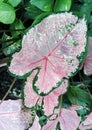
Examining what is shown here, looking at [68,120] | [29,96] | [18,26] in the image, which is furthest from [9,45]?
[68,120]

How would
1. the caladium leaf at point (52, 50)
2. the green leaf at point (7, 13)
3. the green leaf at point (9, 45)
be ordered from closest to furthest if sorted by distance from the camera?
the caladium leaf at point (52, 50)
the green leaf at point (7, 13)
the green leaf at point (9, 45)

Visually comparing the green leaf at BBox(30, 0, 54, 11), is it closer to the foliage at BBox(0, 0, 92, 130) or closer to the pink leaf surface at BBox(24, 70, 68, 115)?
the foliage at BBox(0, 0, 92, 130)

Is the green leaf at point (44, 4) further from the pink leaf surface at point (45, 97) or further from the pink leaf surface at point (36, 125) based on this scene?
the pink leaf surface at point (36, 125)

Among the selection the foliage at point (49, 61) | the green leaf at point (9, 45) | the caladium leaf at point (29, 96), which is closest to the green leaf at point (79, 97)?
the foliage at point (49, 61)

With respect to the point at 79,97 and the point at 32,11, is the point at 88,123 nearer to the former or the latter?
the point at 79,97

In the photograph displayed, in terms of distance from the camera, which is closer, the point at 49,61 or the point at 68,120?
the point at 49,61

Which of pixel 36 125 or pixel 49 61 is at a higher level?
pixel 49 61

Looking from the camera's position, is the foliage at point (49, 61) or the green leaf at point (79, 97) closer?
the foliage at point (49, 61)
